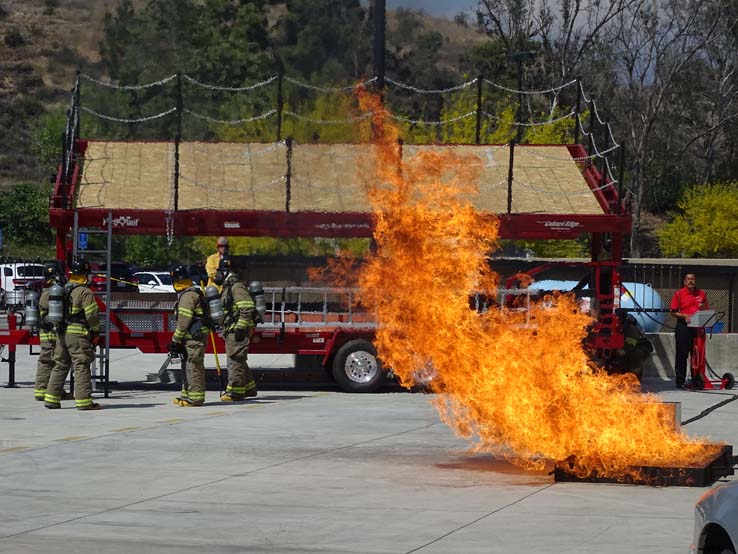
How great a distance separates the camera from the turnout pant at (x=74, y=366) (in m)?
17.0

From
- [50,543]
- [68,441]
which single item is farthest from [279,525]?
[68,441]

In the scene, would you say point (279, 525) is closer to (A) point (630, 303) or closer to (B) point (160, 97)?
(A) point (630, 303)

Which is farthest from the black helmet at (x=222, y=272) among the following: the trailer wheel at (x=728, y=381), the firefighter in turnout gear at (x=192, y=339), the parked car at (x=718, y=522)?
the parked car at (x=718, y=522)

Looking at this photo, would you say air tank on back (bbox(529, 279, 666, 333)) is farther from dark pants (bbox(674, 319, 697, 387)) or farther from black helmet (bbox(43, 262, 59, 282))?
black helmet (bbox(43, 262, 59, 282))

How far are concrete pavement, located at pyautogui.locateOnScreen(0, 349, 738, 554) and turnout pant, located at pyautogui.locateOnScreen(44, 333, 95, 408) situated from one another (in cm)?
46

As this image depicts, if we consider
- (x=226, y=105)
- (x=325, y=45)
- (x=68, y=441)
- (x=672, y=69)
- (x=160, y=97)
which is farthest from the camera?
(x=325, y=45)

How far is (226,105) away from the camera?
60.0 metres

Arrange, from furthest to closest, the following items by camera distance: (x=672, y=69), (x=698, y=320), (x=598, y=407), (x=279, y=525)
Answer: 1. (x=672, y=69)
2. (x=698, y=320)
3. (x=598, y=407)
4. (x=279, y=525)

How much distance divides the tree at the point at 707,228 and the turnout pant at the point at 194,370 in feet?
125

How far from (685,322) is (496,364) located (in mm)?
10884

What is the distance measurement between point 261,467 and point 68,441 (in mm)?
2764

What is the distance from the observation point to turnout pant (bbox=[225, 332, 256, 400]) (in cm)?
1858

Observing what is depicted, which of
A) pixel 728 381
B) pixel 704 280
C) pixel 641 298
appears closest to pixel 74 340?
pixel 728 381

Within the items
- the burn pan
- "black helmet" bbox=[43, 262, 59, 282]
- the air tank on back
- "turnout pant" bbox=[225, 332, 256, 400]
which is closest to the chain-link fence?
→ the air tank on back
